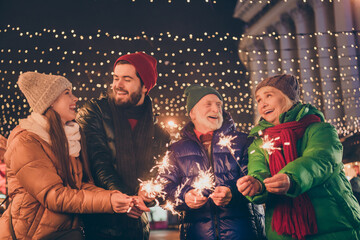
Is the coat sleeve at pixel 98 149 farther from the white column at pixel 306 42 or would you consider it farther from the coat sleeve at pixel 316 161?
the white column at pixel 306 42

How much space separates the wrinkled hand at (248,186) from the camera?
203cm

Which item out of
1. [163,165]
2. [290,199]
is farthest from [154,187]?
[290,199]

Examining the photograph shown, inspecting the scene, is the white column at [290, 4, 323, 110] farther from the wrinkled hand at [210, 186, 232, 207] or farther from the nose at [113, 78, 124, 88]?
the wrinkled hand at [210, 186, 232, 207]

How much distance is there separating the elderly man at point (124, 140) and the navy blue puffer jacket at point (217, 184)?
1.00 ft

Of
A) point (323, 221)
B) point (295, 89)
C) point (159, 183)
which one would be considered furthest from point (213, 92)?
point (323, 221)

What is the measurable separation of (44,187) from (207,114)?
1.64 metres

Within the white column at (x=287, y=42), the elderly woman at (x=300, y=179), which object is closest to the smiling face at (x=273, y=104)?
the elderly woman at (x=300, y=179)

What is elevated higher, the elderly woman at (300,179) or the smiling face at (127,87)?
the smiling face at (127,87)

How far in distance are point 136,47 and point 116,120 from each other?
21.1 ft

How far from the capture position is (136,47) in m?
9.17

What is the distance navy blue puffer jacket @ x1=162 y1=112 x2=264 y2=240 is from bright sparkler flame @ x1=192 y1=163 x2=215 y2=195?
0.12 ft

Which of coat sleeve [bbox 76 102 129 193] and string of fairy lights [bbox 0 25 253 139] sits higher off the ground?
string of fairy lights [bbox 0 25 253 139]

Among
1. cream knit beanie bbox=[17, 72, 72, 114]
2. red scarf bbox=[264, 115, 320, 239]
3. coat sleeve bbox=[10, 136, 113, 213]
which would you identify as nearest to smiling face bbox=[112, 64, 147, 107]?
cream knit beanie bbox=[17, 72, 72, 114]

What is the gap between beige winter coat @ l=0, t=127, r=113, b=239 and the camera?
7.11 ft
